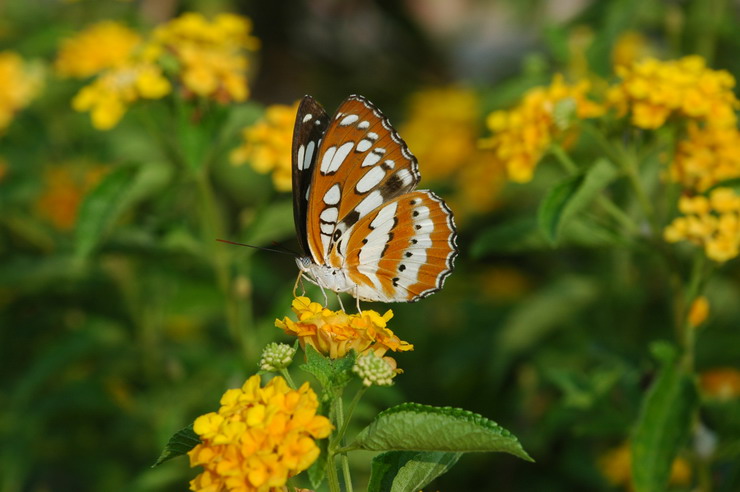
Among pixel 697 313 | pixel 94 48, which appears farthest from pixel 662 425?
pixel 94 48

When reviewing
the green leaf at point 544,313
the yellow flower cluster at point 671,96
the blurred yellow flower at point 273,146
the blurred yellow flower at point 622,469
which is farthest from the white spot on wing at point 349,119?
the blurred yellow flower at point 622,469

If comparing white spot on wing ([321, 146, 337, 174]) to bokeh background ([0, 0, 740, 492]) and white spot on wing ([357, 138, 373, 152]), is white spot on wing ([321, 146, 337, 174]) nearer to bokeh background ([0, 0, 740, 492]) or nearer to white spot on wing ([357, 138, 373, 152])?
white spot on wing ([357, 138, 373, 152])

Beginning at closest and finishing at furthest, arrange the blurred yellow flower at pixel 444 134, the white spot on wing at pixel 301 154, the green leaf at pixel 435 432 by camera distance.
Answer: the green leaf at pixel 435 432 → the white spot on wing at pixel 301 154 → the blurred yellow flower at pixel 444 134

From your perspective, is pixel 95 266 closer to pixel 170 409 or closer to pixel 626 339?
pixel 170 409

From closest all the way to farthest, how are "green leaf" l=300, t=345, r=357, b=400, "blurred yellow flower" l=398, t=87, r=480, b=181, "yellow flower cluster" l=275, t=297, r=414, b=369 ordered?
1. "green leaf" l=300, t=345, r=357, b=400
2. "yellow flower cluster" l=275, t=297, r=414, b=369
3. "blurred yellow flower" l=398, t=87, r=480, b=181

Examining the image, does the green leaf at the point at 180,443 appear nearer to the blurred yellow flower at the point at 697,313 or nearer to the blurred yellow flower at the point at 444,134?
the blurred yellow flower at the point at 697,313

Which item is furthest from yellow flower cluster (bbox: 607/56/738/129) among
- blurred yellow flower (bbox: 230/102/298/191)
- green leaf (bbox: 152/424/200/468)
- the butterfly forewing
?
green leaf (bbox: 152/424/200/468)
